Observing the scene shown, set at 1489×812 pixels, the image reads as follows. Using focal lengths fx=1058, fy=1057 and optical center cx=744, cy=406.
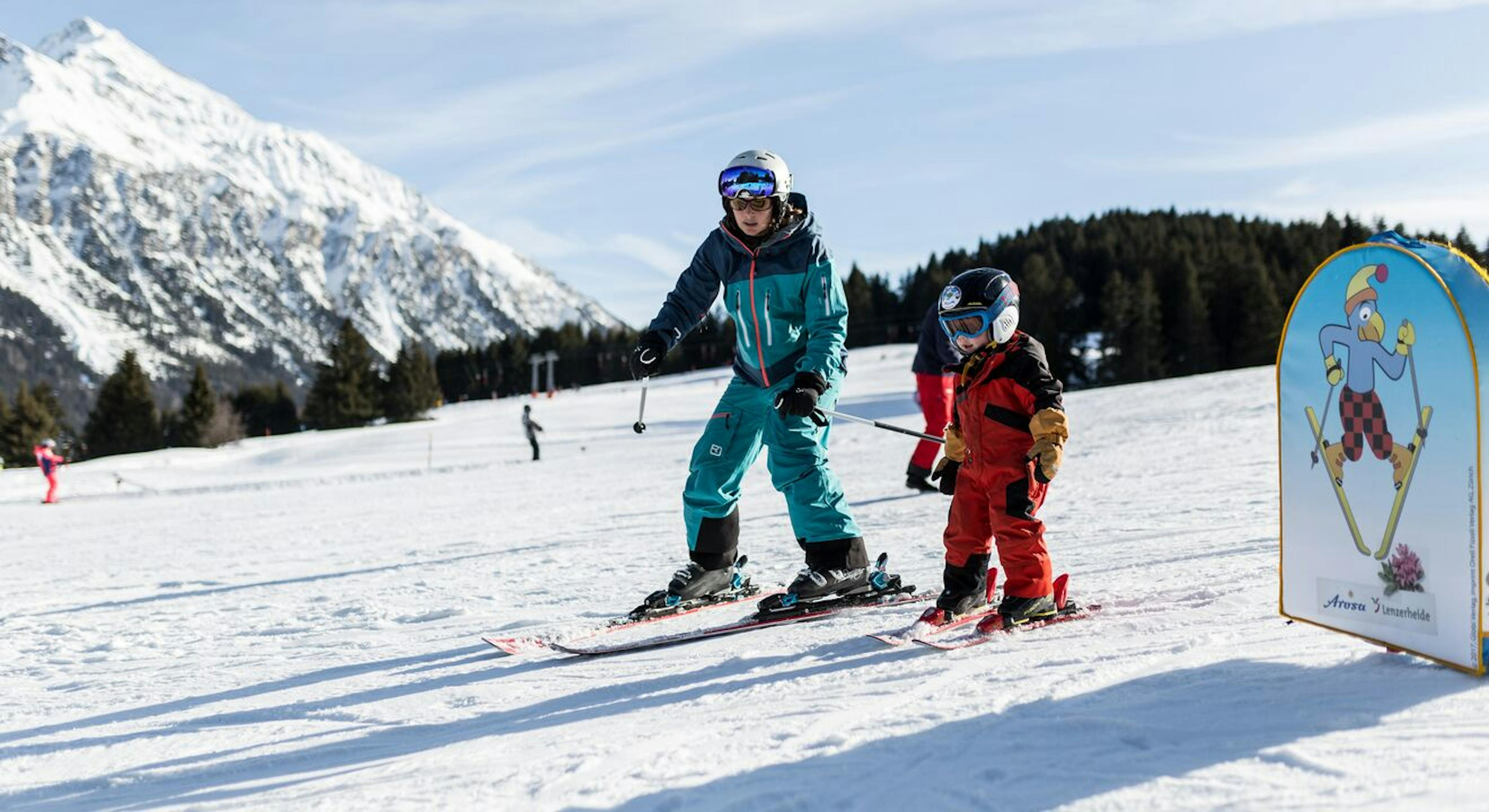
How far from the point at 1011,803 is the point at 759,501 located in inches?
344

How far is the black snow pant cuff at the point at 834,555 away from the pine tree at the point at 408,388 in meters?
73.6

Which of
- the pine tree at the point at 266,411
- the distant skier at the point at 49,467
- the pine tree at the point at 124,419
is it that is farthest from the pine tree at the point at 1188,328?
the pine tree at the point at 266,411

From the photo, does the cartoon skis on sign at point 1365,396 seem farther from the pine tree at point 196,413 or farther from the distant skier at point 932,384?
the pine tree at point 196,413

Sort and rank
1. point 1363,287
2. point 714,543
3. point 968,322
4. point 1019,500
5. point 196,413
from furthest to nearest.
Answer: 1. point 196,413
2. point 714,543
3. point 968,322
4. point 1019,500
5. point 1363,287

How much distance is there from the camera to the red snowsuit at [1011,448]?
3.72 m

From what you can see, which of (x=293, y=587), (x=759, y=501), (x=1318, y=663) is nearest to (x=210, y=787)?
(x=1318, y=663)

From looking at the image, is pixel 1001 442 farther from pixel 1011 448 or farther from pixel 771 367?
pixel 771 367

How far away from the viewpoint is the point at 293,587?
7.23 metres

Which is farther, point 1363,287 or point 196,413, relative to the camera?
point 196,413

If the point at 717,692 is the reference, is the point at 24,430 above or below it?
below

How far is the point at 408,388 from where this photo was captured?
76938 mm

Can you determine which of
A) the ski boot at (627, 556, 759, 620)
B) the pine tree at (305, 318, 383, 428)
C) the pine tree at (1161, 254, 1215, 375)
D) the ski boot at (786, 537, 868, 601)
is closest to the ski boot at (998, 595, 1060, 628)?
the ski boot at (786, 537, 868, 601)

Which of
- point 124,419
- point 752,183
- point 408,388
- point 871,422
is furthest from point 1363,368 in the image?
point 124,419

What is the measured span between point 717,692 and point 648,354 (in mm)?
1830
